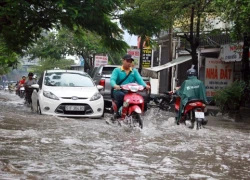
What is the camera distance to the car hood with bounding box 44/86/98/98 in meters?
11.4

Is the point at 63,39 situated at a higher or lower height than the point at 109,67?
higher

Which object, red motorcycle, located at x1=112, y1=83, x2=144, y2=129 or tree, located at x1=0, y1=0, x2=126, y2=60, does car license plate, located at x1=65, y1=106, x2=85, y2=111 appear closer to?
red motorcycle, located at x1=112, y1=83, x2=144, y2=129

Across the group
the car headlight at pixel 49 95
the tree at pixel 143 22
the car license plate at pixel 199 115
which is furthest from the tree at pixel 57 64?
the car license plate at pixel 199 115

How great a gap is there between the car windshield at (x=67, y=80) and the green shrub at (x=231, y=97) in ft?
18.3

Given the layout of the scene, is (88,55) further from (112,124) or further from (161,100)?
(112,124)

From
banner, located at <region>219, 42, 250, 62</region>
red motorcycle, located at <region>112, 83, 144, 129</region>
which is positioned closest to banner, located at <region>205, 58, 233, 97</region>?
banner, located at <region>219, 42, 250, 62</region>

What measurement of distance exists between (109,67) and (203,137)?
9.50 meters

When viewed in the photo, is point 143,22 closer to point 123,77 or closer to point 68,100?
point 68,100

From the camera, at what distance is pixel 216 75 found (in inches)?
870

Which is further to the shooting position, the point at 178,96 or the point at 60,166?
the point at 178,96

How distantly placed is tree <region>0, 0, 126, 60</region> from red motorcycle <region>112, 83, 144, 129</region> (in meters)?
5.73

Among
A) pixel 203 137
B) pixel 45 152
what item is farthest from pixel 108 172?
pixel 203 137

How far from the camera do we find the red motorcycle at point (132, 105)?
29.3 ft

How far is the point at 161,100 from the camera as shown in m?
18.1
